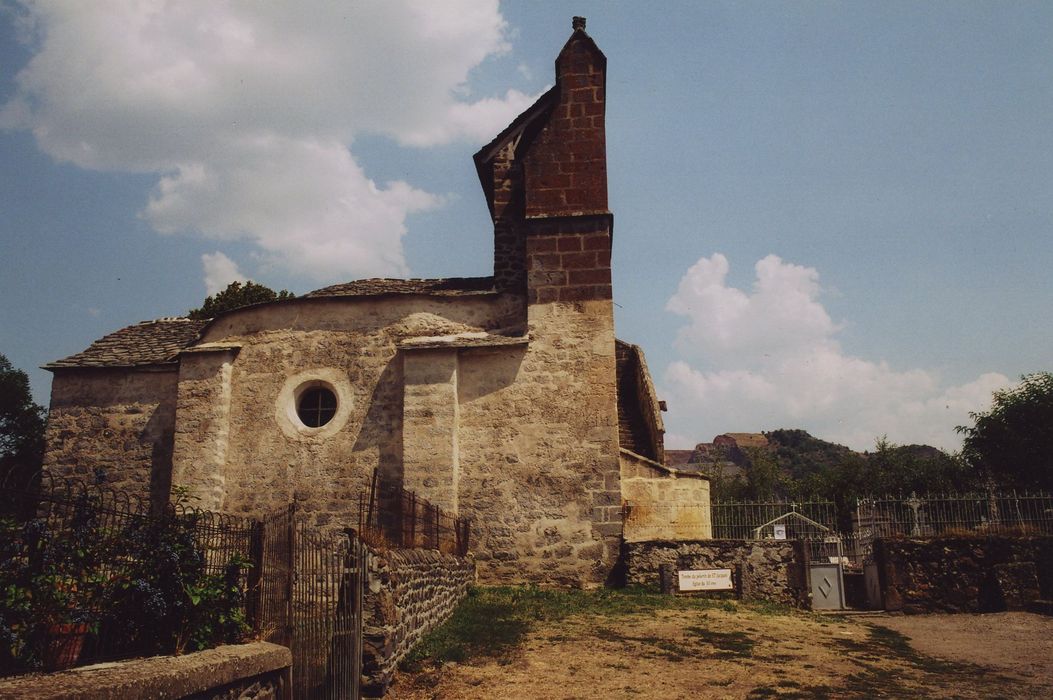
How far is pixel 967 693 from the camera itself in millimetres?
7434

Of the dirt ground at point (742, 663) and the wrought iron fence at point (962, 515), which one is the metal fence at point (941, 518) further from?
the dirt ground at point (742, 663)

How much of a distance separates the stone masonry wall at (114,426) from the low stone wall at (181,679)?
11208 mm

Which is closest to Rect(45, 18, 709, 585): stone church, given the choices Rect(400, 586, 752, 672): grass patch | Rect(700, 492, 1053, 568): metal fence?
Rect(400, 586, 752, 672): grass patch

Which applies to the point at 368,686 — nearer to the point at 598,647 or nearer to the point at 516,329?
the point at 598,647

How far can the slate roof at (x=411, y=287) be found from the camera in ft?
49.8

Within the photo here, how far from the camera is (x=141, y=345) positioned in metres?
16.7

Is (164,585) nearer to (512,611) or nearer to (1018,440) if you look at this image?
(512,611)

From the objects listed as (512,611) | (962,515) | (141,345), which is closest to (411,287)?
(141,345)

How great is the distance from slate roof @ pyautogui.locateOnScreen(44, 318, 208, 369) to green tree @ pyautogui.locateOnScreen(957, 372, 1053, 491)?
33738 mm

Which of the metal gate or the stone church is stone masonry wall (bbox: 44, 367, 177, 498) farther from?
the metal gate

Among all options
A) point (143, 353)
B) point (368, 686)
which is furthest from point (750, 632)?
point (143, 353)

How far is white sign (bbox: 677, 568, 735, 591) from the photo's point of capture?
1265 centimetres

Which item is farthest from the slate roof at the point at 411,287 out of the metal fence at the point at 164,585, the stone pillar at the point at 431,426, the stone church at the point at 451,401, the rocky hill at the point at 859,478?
the rocky hill at the point at 859,478

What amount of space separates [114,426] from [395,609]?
11.1 meters
